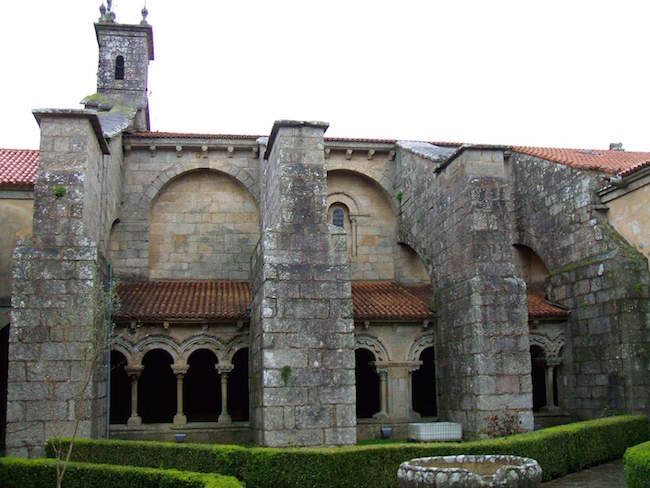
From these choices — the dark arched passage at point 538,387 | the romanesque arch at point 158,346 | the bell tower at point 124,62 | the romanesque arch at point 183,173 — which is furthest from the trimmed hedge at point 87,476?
the bell tower at point 124,62

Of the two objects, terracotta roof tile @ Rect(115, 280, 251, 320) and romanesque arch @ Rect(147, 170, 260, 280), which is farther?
romanesque arch @ Rect(147, 170, 260, 280)

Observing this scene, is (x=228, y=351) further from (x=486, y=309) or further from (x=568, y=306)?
(x=568, y=306)

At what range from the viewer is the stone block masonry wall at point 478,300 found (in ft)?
→ 46.2

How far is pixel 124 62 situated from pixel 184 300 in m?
10.5

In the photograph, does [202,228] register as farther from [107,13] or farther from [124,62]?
[107,13]

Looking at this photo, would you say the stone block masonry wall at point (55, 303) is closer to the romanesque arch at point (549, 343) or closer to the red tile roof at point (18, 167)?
the red tile roof at point (18, 167)

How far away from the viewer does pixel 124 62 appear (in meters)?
23.8

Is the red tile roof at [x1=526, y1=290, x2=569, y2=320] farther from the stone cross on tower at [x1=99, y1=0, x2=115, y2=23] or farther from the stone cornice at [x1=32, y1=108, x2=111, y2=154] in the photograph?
the stone cross on tower at [x1=99, y1=0, x2=115, y2=23]


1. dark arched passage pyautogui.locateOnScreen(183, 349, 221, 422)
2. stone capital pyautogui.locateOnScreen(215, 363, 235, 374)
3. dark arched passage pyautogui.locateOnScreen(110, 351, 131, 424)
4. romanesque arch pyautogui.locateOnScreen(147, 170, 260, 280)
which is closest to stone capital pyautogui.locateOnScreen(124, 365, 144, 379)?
dark arched passage pyautogui.locateOnScreen(110, 351, 131, 424)

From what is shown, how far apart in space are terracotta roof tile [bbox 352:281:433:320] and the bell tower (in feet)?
32.2

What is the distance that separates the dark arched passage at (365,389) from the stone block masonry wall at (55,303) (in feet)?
28.1

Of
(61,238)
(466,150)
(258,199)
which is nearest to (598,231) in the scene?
(466,150)

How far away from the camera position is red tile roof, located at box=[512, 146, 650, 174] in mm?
17719

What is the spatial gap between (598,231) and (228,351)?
9393 mm
